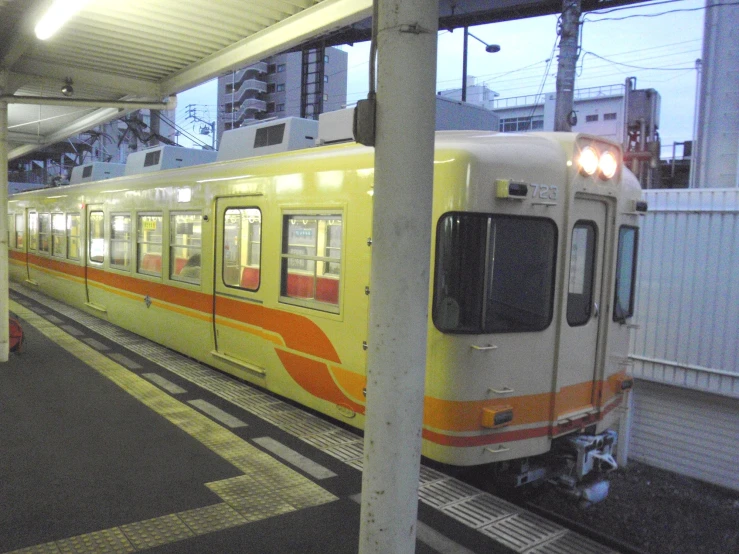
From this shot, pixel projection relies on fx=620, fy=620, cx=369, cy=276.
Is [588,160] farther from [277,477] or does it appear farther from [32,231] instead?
[32,231]

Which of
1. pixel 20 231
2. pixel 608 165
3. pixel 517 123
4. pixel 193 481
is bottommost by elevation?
pixel 193 481

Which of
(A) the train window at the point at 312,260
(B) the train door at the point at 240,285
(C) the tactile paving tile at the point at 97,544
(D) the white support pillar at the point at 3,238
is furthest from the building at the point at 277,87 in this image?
(C) the tactile paving tile at the point at 97,544

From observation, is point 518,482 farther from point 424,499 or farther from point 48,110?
point 48,110

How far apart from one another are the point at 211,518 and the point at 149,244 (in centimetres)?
557

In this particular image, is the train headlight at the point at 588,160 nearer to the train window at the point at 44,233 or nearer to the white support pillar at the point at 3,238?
the white support pillar at the point at 3,238

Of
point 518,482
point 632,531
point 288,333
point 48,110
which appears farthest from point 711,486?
point 48,110

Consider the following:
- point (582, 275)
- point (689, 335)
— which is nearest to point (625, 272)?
point (582, 275)

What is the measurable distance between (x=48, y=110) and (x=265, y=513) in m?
8.13

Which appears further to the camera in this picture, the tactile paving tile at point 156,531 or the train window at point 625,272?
the train window at point 625,272

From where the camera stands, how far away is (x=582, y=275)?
4629 millimetres

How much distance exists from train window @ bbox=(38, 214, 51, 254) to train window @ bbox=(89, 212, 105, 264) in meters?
3.04

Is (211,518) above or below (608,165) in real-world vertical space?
below

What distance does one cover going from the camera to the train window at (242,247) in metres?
5.99

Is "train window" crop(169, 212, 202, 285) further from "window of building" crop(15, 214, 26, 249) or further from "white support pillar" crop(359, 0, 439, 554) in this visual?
"window of building" crop(15, 214, 26, 249)
